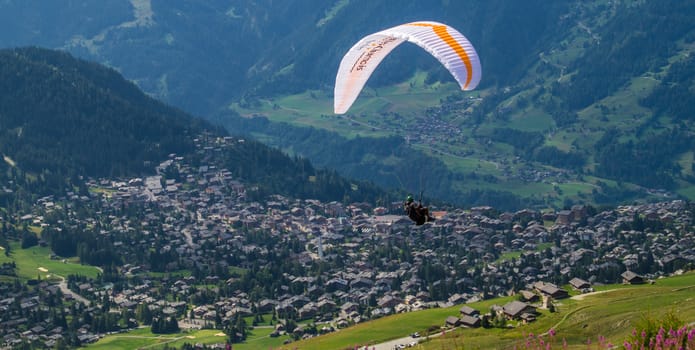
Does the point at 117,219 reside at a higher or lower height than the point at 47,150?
lower

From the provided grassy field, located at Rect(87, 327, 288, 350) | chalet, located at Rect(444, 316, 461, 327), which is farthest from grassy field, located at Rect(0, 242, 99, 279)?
chalet, located at Rect(444, 316, 461, 327)

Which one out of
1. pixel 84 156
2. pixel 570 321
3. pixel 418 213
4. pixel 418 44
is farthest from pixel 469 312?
pixel 84 156

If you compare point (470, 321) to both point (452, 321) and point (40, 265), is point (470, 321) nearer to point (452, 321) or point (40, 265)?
point (452, 321)

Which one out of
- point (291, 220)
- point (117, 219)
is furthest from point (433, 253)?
point (117, 219)

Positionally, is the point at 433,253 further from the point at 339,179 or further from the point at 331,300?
the point at 339,179

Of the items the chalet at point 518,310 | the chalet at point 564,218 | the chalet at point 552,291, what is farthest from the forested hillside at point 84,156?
the chalet at point 518,310

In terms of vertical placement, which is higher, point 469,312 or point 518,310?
point 518,310
